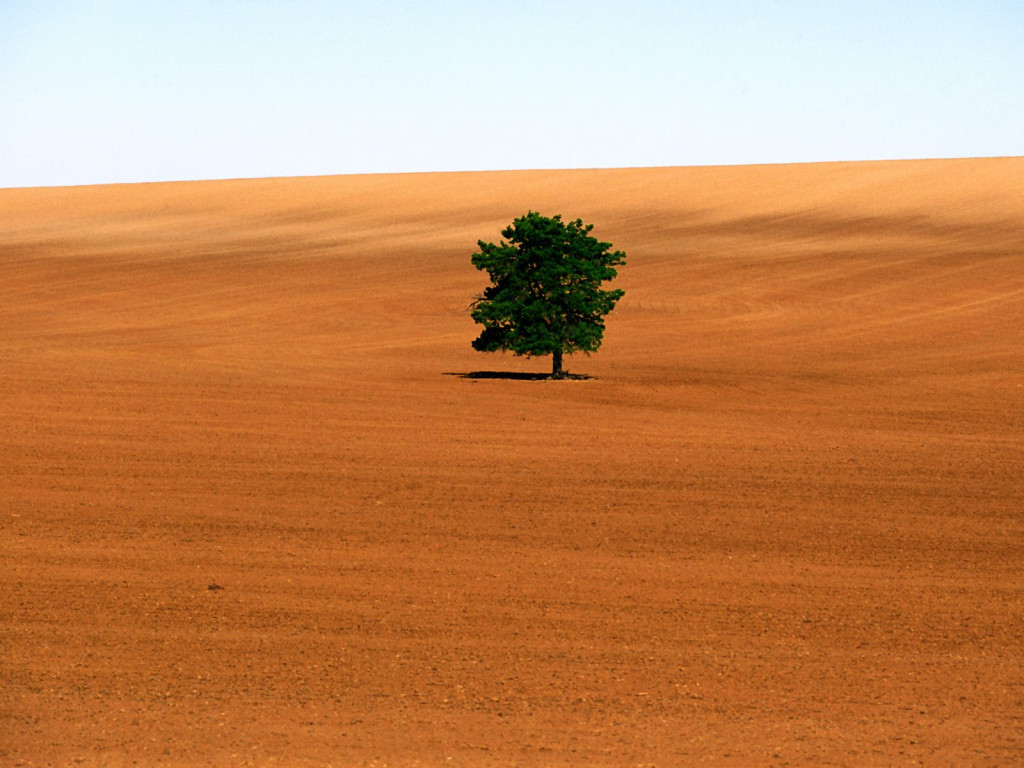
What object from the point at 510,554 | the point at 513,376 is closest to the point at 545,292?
the point at 513,376

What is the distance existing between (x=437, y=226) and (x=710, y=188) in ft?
66.8

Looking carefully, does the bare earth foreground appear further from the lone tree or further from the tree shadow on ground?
the lone tree

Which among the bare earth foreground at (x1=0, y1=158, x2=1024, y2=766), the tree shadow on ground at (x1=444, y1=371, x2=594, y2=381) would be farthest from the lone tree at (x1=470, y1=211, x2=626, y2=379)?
the bare earth foreground at (x1=0, y1=158, x2=1024, y2=766)

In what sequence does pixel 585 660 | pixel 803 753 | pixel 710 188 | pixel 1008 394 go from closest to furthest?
pixel 803 753
pixel 585 660
pixel 1008 394
pixel 710 188

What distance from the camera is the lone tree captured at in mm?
28469

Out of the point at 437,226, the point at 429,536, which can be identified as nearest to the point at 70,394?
the point at 429,536

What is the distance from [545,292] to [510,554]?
16.7 m

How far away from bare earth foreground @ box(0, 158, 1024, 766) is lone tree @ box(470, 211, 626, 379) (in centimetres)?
138

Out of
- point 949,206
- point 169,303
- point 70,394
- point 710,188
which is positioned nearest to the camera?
point 70,394

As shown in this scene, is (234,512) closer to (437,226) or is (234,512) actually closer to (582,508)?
(582,508)

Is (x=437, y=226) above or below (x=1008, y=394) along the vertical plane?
above

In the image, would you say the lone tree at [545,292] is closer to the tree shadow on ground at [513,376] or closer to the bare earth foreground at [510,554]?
the tree shadow on ground at [513,376]

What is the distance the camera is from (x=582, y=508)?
14.9m

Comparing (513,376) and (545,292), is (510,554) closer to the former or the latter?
(545,292)
